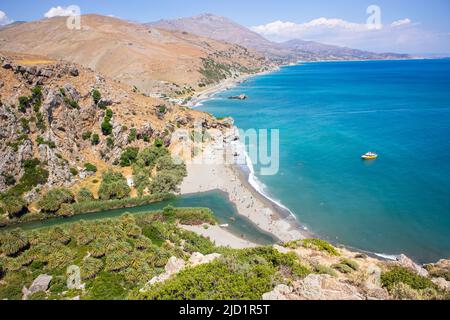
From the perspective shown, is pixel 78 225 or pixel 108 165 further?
pixel 108 165

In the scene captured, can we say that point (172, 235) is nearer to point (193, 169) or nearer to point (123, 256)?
point (123, 256)

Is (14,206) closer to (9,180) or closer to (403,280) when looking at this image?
(9,180)

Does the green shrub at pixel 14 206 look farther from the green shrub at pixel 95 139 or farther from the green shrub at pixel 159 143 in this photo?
the green shrub at pixel 159 143

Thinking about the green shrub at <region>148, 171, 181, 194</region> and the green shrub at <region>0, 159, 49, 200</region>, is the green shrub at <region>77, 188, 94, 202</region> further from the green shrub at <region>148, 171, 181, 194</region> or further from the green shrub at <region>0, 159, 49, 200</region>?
the green shrub at <region>148, 171, 181, 194</region>

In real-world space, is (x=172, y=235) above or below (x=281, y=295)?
below

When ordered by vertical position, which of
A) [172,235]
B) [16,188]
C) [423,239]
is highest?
[16,188]

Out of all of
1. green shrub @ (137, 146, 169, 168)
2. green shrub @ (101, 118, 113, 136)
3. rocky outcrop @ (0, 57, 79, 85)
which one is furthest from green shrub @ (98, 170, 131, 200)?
rocky outcrop @ (0, 57, 79, 85)

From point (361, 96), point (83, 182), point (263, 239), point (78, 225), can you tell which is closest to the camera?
point (78, 225)

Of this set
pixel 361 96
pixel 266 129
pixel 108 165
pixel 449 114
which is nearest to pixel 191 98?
pixel 266 129
